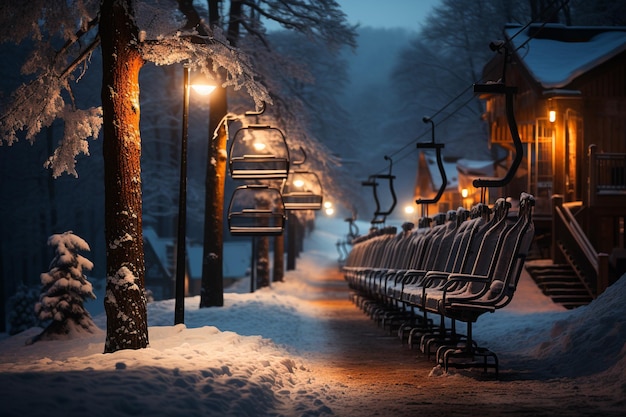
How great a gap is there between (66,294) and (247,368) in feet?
28.3

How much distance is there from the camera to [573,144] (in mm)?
29328

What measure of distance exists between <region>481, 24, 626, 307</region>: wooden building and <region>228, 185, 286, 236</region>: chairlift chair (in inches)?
303

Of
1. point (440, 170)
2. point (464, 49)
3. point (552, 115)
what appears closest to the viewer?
point (440, 170)

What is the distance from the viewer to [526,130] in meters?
34.2

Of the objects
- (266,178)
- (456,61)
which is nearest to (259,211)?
(266,178)

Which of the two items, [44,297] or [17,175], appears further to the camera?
[17,175]

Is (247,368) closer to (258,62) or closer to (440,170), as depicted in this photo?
(440,170)

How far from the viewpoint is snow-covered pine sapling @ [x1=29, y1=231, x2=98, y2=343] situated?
17344 millimetres

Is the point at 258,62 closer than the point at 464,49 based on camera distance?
Yes

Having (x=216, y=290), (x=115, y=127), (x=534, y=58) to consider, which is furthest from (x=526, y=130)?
(x=115, y=127)

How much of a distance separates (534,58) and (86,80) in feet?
64.5

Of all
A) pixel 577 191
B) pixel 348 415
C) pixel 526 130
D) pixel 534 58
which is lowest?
pixel 348 415

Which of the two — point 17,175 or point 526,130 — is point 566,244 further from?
point 17,175

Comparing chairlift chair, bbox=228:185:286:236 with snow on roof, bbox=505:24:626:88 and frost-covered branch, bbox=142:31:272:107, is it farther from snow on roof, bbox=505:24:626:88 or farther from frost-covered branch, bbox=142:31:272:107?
snow on roof, bbox=505:24:626:88
